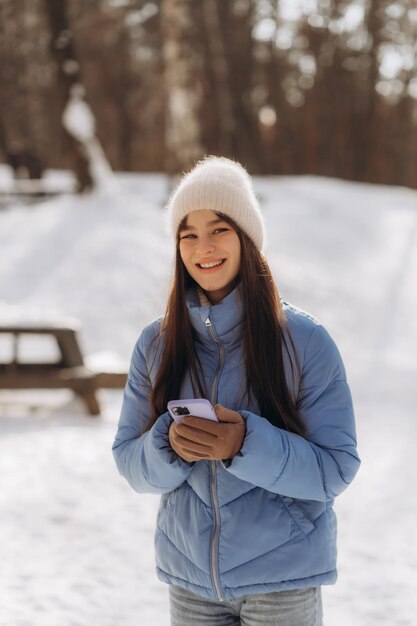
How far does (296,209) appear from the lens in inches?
647

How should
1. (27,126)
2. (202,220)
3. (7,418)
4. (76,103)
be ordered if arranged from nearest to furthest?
(202,220) → (7,418) → (76,103) → (27,126)

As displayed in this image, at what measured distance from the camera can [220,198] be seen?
2.09 metres

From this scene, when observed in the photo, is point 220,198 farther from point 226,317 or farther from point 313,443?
point 313,443

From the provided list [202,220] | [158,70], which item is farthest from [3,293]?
[158,70]

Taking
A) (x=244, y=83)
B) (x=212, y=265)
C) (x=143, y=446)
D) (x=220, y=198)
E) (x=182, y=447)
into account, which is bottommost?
(x=244, y=83)

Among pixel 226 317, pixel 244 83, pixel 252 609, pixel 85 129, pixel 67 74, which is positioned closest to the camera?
pixel 252 609

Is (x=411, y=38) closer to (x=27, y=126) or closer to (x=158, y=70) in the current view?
(x=158, y=70)

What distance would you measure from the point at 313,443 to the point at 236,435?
22cm

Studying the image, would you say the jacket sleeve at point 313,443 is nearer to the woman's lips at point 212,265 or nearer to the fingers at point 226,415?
the fingers at point 226,415

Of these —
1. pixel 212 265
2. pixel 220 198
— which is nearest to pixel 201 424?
pixel 212 265

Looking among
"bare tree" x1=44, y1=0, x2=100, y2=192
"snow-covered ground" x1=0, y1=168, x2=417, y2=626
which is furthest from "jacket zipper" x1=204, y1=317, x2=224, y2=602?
"bare tree" x1=44, y1=0, x2=100, y2=192

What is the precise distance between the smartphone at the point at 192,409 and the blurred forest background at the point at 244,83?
17.8 m

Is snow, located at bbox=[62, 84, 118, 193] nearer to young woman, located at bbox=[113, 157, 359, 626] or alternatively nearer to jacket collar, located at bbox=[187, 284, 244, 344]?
young woman, located at bbox=[113, 157, 359, 626]

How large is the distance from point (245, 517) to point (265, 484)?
0.11m
